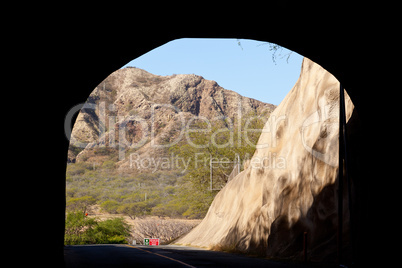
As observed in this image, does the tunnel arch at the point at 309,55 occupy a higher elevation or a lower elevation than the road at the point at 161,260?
higher

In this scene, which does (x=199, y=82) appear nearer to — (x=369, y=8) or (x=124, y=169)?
(x=124, y=169)

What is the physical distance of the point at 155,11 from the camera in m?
9.25

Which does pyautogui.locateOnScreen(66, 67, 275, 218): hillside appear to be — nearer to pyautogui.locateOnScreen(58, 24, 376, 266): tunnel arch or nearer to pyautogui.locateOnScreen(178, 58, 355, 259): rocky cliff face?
pyautogui.locateOnScreen(178, 58, 355, 259): rocky cliff face

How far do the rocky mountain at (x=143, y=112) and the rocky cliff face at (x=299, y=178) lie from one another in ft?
328

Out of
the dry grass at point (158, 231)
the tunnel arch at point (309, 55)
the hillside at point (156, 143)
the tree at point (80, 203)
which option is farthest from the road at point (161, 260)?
the tree at point (80, 203)

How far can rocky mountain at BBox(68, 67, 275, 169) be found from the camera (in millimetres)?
135375

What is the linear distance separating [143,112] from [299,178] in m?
135

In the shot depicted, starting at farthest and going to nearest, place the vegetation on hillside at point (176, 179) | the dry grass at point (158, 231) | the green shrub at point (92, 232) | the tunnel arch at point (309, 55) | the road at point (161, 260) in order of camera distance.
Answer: the green shrub at point (92, 232), the vegetation on hillside at point (176, 179), the dry grass at point (158, 231), the road at point (161, 260), the tunnel arch at point (309, 55)

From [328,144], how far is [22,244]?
1342cm

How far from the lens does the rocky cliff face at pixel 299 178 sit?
59.8ft

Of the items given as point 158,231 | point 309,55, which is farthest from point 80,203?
point 309,55

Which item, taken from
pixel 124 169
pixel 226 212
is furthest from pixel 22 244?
pixel 124 169

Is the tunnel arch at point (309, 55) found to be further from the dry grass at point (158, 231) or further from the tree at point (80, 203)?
the tree at point (80, 203)

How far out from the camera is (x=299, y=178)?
20.8 meters
